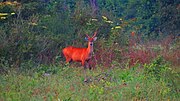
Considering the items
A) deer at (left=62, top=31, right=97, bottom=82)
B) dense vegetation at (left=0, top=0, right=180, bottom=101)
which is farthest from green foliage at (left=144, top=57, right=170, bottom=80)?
deer at (left=62, top=31, right=97, bottom=82)

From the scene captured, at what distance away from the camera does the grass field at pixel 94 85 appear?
10156mm

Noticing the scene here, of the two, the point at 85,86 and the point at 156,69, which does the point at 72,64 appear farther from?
the point at 85,86

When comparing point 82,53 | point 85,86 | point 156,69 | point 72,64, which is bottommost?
point 72,64

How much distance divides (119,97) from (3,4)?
704 cm

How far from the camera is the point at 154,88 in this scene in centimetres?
1064

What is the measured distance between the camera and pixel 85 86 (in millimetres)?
11391

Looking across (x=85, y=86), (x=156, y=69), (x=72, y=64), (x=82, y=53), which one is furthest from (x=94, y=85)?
(x=72, y=64)

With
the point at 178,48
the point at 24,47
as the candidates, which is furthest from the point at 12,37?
the point at 178,48

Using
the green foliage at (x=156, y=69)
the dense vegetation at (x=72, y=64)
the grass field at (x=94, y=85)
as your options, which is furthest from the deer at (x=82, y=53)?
the green foliage at (x=156, y=69)

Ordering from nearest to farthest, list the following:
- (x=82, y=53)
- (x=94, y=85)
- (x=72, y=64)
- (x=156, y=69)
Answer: (x=94, y=85), (x=156, y=69), (x=82, y=53), (x=72, y=64)

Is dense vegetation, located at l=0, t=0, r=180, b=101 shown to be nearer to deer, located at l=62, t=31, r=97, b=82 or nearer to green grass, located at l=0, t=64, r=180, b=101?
green grass, located at l=0, t=64, r=180, b=101

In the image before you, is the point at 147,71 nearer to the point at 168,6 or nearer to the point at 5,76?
the point at 5,76

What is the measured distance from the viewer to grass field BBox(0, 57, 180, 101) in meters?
10.2

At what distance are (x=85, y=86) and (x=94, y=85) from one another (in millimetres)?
219
